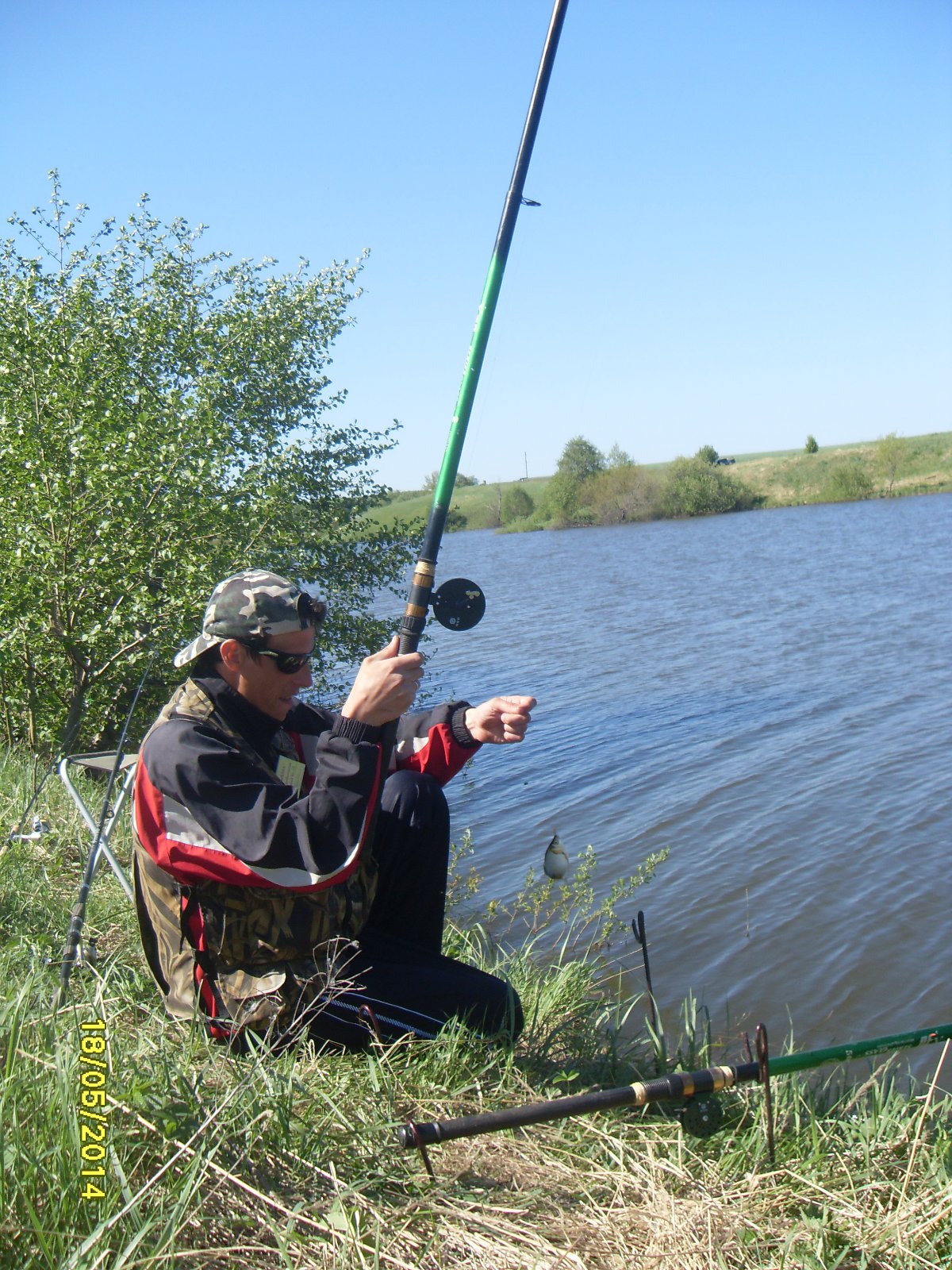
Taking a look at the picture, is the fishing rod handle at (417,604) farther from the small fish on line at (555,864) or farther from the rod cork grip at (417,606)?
the small fish on line at (555,864)

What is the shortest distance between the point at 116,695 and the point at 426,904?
490 centimetres

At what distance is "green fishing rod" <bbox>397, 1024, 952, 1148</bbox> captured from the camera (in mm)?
2178

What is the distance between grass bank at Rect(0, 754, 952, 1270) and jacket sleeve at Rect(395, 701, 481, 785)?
820 millimetres

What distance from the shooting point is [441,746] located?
3.36m

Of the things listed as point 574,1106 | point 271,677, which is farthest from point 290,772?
point 574,1106

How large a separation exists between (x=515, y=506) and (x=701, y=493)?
44.1ft

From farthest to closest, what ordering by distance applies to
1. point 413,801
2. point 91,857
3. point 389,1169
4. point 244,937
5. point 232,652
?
point 91,857 → point 413,801 → point 232,652 → point 244,937 → point 389,1169

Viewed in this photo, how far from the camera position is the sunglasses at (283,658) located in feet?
9.21

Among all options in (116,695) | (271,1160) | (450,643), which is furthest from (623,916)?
(450,643)

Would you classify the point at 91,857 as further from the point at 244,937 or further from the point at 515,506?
the point at 515,506

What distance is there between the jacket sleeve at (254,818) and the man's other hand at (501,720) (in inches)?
25.0

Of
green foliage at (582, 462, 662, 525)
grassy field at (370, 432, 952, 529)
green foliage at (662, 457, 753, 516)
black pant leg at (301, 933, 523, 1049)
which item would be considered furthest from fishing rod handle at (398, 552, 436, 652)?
green foliage at (662, 457, 753, 516)

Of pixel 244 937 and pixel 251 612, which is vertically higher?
pixel 251 612

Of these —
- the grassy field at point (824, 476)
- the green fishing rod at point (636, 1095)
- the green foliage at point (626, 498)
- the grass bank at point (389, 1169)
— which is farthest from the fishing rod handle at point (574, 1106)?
the green foliage at point (626, 498)
